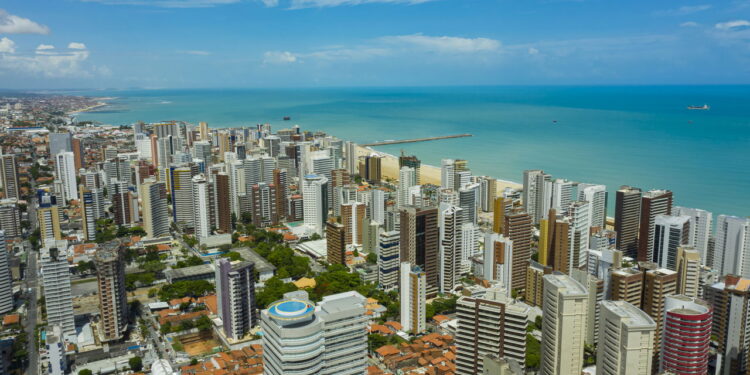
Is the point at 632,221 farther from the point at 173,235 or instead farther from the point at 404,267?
the point at 173,235

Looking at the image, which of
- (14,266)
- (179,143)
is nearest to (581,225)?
(14,266)

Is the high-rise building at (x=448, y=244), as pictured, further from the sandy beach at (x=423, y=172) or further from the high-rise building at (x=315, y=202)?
the sandy beach at (x=423, y=172)

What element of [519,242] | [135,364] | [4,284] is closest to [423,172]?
[519,242]

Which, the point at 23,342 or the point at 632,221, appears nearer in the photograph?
the point at 23,342

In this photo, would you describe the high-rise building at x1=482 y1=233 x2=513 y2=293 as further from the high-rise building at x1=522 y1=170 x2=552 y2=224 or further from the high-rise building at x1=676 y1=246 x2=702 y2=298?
the high-rise building at x1=522 y1=170 x2=552 y2=224

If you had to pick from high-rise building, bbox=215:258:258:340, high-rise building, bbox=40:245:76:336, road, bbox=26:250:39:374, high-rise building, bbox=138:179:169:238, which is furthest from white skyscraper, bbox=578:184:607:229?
road, bbox=26:250:39:374

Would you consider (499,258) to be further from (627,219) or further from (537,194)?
(537,194)
